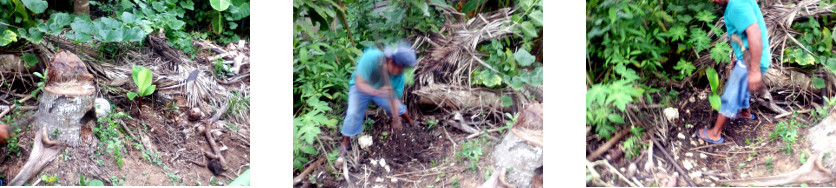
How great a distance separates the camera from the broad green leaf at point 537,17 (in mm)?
2021

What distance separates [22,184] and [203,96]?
0.82 metres

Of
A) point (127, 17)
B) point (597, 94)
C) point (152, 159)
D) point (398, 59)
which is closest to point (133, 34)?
point (127, 17)

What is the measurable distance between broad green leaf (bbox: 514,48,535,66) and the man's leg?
0.65 meters

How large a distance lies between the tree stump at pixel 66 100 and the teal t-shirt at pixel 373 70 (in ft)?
4.14

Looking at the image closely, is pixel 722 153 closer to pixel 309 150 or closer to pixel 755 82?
pixel 755 82

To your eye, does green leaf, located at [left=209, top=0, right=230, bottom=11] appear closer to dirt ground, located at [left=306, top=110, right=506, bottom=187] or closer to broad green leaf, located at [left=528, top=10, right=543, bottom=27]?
dirt ground, located at [left=306, top=110, right=506, bottom=187]

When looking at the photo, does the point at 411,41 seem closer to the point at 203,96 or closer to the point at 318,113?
the point at 318,113

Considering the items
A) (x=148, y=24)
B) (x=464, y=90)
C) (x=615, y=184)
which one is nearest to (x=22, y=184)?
(x=148, y=24)

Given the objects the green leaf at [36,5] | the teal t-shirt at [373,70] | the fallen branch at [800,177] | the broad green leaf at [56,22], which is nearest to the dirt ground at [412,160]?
the teal t-shirt at [373,70]

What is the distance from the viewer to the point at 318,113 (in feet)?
7.00

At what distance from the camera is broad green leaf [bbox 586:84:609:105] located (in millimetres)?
1992

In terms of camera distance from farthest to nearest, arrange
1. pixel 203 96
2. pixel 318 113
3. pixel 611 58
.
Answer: pixel 203 96, pixel 318 113, pixel 611 58

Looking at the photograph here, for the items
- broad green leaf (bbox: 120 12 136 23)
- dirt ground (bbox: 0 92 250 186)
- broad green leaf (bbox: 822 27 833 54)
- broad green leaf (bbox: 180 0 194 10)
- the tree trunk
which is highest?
broad green leaf (bbox: 822 27 833 54)

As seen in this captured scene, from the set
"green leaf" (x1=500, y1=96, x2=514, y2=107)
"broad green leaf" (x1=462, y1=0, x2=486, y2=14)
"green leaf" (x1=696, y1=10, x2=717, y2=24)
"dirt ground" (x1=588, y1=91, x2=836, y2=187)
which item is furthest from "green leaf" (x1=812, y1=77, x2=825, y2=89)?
"broad green leaf" (x1=462, y1=0, x2=486, y2=14)
